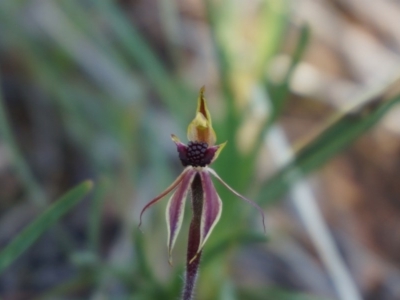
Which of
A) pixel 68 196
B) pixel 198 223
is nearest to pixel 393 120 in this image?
pixel 68 196

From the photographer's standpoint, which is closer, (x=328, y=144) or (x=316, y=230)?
(x=328, y=144)

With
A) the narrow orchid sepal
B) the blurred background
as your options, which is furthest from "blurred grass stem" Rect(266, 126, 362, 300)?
the narrow orchid sepal

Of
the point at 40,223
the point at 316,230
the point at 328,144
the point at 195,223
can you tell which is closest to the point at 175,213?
the point at 195,223

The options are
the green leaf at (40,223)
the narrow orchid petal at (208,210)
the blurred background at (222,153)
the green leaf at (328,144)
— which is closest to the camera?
the narrow orchid petal at (208,210)

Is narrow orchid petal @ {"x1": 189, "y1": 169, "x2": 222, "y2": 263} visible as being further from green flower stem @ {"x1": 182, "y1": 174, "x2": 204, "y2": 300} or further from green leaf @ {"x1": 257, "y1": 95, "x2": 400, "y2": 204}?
green leaf @ {"x1": 257, "y1": 95, "x2": 400, "y2": 204}

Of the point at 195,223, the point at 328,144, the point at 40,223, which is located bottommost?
the point at 195,223

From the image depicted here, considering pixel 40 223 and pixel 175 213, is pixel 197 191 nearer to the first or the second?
pixel 175 213

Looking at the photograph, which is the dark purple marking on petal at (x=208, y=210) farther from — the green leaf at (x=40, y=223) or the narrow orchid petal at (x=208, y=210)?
the green leaf at (x=40, y=223)

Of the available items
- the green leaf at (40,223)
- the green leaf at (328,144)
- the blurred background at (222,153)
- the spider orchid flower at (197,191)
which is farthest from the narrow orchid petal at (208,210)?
the green leaf at (328,144)
